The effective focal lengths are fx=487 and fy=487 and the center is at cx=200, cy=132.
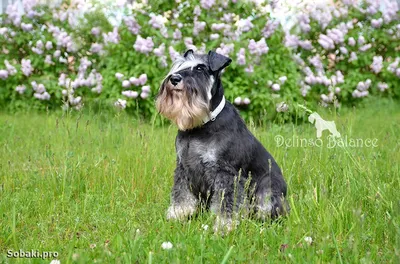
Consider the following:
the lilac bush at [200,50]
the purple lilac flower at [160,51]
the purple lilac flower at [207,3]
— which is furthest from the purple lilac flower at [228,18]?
the purple lilac flower at [160,51]

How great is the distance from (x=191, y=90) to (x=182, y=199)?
91 centimetres

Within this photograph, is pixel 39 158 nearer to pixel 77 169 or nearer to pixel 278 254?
pixel 77 169

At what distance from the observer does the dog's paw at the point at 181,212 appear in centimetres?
380

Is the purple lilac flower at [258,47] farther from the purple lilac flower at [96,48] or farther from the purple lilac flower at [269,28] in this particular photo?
the purple lilac flower at [96,48]

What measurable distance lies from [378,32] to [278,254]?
839 centimetres

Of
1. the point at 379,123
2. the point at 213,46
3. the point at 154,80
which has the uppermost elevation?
the point at 213,46

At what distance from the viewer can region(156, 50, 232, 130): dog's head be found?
3484 mm

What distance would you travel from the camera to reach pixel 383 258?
3059mm

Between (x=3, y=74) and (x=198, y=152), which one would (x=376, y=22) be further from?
(x=198, y=152)

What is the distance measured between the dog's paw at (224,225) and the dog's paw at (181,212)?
33cm

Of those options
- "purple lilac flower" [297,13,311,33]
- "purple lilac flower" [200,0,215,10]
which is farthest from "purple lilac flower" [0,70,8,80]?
"purple lilac flower" [297,13,311,33]

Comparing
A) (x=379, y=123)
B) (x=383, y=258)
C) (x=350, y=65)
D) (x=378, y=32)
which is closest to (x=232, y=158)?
(x=383, y=258)

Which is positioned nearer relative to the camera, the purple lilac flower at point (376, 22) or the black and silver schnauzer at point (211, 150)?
the black and silver schnauzer at point (211, 150)

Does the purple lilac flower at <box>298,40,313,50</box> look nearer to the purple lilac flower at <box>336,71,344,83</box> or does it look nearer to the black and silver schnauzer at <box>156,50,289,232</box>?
the purple lilac flower at <box>336,71,344,83</box>
